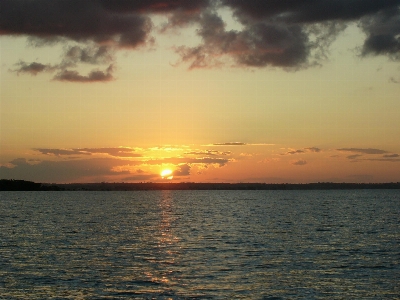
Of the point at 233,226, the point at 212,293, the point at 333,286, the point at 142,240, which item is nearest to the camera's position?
the point at 212,293

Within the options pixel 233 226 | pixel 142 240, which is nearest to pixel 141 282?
pixel 142 240

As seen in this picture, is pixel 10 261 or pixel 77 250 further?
pixel 77 250

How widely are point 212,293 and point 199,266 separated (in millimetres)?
9358

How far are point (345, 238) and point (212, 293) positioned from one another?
35.3 m

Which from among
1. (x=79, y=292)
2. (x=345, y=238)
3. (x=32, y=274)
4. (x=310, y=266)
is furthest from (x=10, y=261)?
(x=345, y=238)

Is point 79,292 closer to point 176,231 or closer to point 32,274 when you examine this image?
point 32,274

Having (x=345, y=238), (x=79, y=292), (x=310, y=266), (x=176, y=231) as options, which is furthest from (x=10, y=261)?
(x=345, y=238)

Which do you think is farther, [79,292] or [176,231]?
[176,231]

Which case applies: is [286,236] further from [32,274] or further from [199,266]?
[32,274]

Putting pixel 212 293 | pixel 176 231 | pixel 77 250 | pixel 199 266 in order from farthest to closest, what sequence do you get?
1. pixel 176 231
2. pixel 77 250
3. pixel 199 266
4. pixel 212 293

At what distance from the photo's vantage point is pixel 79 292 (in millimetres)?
32094

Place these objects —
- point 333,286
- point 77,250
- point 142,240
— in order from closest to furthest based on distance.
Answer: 1. point 333,286
2. point 77,250
3. point 142,240

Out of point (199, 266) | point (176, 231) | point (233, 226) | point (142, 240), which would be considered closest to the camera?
point (199, 266)

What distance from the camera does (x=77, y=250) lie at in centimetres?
5109
